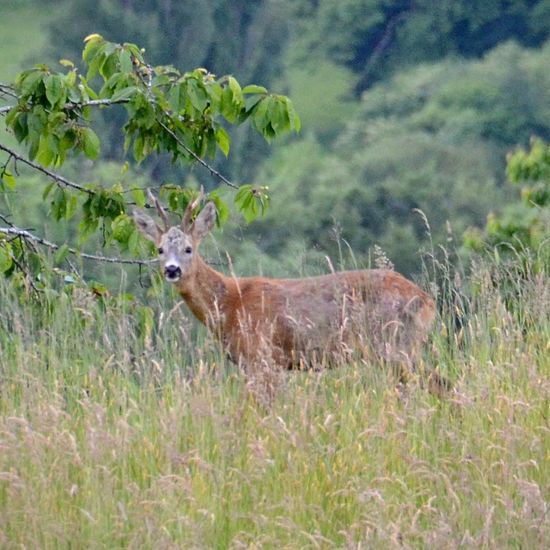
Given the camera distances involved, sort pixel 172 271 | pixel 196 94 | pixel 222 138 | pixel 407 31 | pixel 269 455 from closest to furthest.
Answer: pixel 269 455, pixel 196 94, pixel 222 138, pixel 172 271, pixel 407 31

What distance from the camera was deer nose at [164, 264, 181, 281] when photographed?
31.2ft

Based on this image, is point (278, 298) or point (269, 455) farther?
point (278, 298)

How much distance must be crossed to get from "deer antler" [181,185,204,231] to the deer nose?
0.25 metres

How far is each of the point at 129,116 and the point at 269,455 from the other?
2467 mm

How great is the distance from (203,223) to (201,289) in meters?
0.51

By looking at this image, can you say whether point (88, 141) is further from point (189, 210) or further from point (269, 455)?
point (269, 455)

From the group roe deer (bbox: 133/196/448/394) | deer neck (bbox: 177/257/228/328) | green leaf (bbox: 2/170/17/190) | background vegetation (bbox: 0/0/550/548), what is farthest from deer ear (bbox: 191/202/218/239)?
green leaf (bbox: 2/170/17/190)

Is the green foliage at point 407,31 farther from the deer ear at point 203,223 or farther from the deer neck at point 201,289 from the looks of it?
the deer ear at point 203,223

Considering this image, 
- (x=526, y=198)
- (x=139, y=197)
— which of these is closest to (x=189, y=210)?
(x=139, y=197)

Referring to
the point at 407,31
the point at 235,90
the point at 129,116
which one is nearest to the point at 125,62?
the point at 129,116

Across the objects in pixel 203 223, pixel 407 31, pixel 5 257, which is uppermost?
pixel 407 31

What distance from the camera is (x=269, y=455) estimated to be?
20.2ft

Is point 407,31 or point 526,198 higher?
point 407,31

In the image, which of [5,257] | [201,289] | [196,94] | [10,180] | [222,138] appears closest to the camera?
[196,94]
